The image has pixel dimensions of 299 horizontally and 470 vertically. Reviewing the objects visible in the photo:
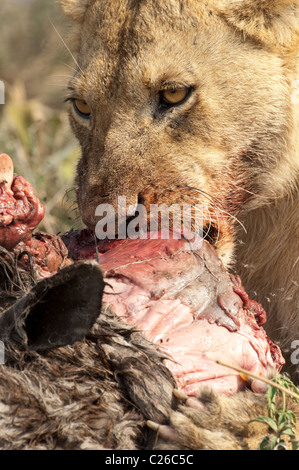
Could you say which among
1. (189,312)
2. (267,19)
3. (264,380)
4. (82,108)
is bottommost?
(264,380)

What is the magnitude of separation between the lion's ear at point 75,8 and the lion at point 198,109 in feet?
2.29

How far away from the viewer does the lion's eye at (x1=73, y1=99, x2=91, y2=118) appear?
3.47m

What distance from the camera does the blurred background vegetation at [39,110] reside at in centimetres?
489

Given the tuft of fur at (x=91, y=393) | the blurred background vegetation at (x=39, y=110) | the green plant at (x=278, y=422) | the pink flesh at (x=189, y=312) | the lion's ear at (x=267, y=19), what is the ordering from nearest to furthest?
the tuft of fur at (x=91, y=393)
the green plant at (x=278, y=422)
the pink flesh at (x=189, y=312)
the lion's ear at (x=267, y=19)
the blurred background vegetation at (x=39, y=110)

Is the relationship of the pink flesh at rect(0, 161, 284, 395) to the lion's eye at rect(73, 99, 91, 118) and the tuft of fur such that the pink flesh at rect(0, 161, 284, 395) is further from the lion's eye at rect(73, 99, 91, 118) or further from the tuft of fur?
the lion's eye at rect(73, 99, 91, 118)

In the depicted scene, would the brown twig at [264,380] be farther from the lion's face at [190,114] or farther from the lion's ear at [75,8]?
the lion's ear at [75,8]

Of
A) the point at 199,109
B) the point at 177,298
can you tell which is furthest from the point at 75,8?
the point at 177,298

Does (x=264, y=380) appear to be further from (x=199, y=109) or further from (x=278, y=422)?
(x=199, y=109)

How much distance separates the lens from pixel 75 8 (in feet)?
13.0

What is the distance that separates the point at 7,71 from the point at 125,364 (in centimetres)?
688

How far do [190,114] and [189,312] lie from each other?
3.24ft

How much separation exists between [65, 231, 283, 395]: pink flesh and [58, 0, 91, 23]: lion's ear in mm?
1836

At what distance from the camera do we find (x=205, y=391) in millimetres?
2195

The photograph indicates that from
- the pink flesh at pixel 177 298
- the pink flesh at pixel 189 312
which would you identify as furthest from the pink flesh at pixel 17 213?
the pink flesh at pixel 189 312
